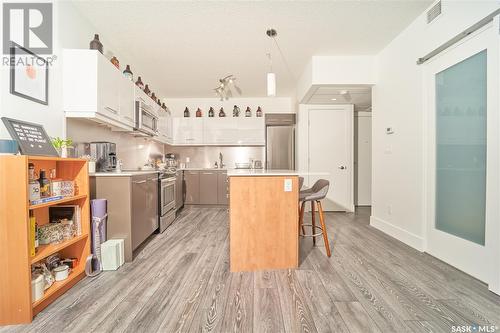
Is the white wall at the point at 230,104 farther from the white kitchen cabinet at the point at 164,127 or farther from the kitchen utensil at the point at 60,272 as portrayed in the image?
the kitchen utensil at the point at 60,272

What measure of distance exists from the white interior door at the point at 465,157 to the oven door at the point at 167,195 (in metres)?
3.44

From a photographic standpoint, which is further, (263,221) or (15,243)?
(263,221)

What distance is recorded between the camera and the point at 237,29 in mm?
2609

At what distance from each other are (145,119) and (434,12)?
Answer: 3873 millimetres

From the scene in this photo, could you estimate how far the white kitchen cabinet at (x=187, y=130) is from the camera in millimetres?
5191

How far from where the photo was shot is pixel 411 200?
261 centimetres

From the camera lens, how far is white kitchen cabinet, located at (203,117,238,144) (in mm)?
5211

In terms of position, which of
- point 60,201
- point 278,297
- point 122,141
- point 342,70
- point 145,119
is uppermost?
point 342,70

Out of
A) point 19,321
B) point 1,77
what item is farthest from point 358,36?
point 19,321

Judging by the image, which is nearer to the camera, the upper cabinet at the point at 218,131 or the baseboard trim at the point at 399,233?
the baseboard trim at the point at 399,233

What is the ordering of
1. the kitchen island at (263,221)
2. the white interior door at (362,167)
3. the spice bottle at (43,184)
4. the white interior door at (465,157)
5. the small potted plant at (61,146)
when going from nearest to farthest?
the spice bottle at (43,184) → the white interior door at (465,157) → the small potted plant at (61,146) → the kitchen island at (263,221) → the white interior door at (362,167)

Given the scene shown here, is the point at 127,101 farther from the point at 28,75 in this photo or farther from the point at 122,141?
the point at 28,75

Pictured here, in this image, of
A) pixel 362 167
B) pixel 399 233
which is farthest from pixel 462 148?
pixel 362 167

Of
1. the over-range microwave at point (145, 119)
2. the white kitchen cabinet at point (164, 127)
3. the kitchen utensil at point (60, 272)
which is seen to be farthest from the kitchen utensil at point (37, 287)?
the white kitchen cabinet at point (164, 127)
